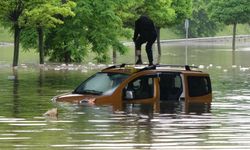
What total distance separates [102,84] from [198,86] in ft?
8.73

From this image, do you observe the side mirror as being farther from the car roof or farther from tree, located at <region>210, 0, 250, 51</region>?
tree, located at <region>210, 0, 250, 51</region>

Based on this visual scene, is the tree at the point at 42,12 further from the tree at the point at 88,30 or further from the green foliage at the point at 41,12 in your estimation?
the tree at the point at 88,30

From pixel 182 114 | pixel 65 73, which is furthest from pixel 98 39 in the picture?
pixel 182 114

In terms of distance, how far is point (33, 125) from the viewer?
1672cm

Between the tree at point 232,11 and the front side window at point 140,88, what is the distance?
60477 mm

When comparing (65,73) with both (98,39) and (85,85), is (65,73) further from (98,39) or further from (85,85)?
(85,85)

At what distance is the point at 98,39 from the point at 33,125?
31593mm

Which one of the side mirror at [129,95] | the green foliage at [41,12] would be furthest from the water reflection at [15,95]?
the green foliage at [41,12]

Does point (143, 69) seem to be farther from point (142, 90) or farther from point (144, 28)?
point (144, 28)

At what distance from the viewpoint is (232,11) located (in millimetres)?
80938

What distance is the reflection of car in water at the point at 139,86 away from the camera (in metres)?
20.6

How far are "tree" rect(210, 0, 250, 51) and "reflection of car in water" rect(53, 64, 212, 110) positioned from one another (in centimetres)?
5975

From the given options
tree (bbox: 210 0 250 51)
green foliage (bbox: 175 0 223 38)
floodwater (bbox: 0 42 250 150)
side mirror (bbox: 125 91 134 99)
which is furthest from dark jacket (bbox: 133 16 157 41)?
green foliage (bbox: 175 0 223 38)

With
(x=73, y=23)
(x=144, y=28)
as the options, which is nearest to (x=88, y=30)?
(x=73, y=23)
